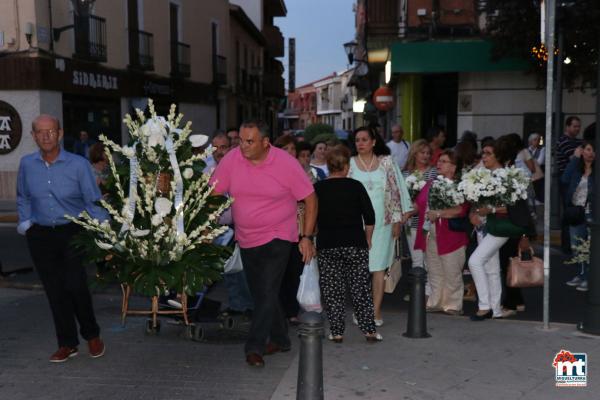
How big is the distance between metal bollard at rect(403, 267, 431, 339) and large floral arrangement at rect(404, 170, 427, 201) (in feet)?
5.16

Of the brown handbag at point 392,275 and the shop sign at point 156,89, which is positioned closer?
the brown handbag at point 392,275

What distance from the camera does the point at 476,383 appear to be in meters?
5.07

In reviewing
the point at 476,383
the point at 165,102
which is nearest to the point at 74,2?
the point at 165,102

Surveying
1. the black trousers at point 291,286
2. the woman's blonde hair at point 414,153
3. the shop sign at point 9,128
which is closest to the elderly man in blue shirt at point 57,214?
the black trousers at point 291,286

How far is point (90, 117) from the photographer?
20.5 metres

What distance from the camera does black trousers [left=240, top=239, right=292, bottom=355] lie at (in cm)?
539

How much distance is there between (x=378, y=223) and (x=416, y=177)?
1.39m

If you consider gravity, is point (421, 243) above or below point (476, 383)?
above

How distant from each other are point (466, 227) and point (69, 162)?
147 inches

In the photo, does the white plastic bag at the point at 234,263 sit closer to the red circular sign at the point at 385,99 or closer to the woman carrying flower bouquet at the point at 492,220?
the woman carrying flower bouquet at the point at 492,220

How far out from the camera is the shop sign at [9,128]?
58.7 feet

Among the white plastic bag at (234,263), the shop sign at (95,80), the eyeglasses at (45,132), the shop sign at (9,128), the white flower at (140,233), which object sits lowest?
the white plastic bag at (234,263)

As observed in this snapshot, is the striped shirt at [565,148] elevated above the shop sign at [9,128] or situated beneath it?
situated beneath

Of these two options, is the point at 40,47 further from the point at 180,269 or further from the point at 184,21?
the point at 180,269
